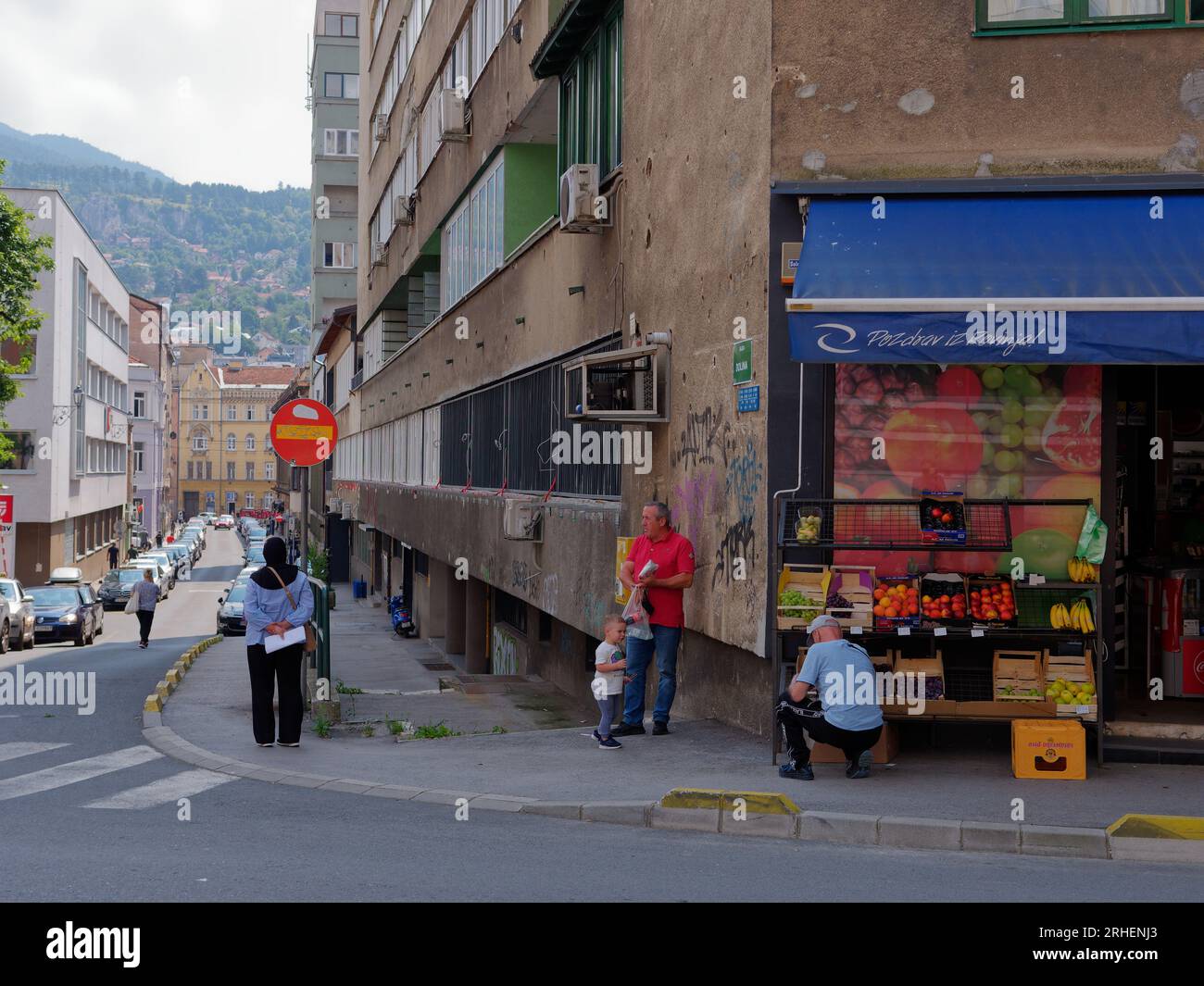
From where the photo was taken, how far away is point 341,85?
245 ft

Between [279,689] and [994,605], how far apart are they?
20.2ft

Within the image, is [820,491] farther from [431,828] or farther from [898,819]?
[431,828]

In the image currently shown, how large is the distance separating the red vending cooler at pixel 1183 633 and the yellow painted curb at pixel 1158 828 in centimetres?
395

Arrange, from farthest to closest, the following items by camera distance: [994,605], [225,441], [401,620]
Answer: [225,441], [401,620], [994,605]

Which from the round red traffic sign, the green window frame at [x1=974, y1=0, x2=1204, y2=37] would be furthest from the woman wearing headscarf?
the green window frame at [x1=974, y1=0, x2=1204, y2=37]

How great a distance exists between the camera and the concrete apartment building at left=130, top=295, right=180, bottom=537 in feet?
338

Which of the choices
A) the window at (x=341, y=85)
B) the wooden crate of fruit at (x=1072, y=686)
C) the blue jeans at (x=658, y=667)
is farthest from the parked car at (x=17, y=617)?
the window at (x=341, y=85)

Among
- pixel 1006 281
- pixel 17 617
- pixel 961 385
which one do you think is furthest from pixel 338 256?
pixel 1006 281

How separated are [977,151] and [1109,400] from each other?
2048 mm

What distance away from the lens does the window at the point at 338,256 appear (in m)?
75.1

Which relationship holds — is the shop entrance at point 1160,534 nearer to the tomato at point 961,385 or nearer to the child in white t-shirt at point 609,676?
the tomato at point 961,385

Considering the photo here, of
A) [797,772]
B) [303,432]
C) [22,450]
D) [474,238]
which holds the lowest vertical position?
[797,772]

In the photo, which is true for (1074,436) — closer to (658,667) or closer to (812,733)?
(812,733)

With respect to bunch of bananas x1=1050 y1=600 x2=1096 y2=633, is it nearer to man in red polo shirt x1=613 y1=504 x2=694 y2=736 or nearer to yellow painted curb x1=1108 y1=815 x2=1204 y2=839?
yellow painted curb x1=1108 y1=815 x2=1204 y2=839
